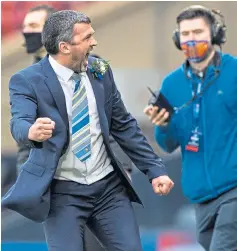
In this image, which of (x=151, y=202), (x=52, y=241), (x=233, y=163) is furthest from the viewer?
(x=151, y=202)

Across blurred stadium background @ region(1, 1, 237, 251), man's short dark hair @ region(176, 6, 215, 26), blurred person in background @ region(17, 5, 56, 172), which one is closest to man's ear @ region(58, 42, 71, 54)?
man's short dark hair @ region(176, 6, 215, 26)

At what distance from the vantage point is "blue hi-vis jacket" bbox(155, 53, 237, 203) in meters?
5.04

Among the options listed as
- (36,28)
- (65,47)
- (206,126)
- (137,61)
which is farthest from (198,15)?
(137,61)

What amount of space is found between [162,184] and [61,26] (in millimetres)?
895

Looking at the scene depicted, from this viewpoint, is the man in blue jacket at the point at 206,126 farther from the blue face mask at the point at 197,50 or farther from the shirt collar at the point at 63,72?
the shirt collar at the point at 63,72

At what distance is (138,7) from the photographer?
8.94 metres

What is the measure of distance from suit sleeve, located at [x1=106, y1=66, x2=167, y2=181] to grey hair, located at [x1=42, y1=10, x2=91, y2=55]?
0.34 metres

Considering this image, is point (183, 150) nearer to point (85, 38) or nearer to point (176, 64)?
point (85, 38)

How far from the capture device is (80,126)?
4.22 meters

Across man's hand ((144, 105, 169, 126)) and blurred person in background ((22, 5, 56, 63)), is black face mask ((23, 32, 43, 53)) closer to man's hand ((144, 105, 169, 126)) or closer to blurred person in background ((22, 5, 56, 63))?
blurred person in background ((22, 5, 56, 63))

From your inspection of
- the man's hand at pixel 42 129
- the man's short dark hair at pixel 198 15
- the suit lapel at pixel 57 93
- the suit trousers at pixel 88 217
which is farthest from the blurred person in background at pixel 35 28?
the man's hand at pixel 42 129

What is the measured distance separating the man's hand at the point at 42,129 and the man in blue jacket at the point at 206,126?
1.23 metres

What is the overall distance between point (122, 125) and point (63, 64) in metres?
0.44

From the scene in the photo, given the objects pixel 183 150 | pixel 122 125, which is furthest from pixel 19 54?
pixel 122 125
